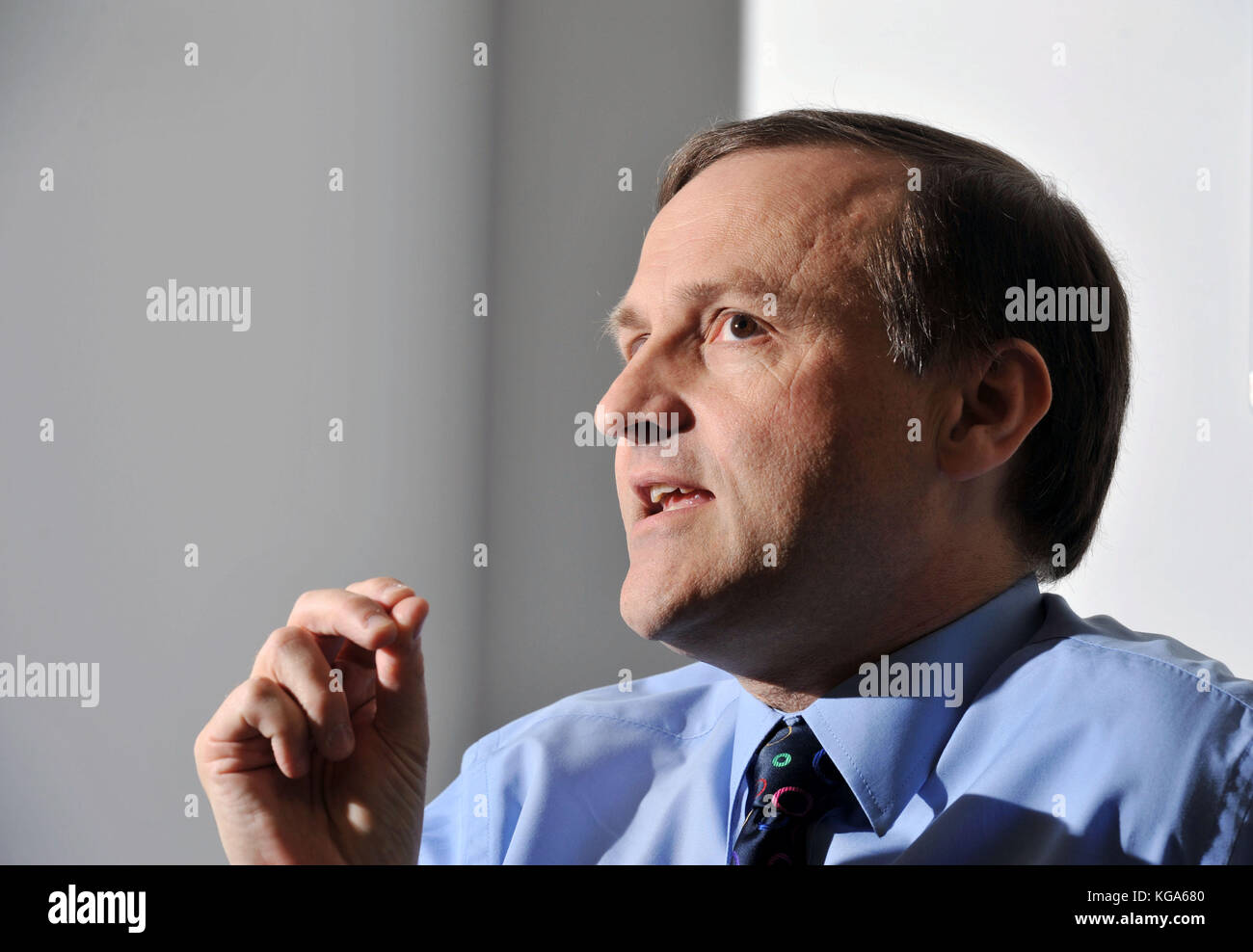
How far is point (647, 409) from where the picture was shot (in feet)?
2.97

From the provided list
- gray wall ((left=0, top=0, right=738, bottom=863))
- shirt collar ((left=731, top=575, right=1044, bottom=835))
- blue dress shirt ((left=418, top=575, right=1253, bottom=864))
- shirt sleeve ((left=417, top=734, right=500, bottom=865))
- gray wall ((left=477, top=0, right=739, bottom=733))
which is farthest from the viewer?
gray wall ((left=477, top=0, right=739, bottom=733))

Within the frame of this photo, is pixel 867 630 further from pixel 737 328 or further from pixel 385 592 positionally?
pixel 385 592

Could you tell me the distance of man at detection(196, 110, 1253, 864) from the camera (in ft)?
2.61

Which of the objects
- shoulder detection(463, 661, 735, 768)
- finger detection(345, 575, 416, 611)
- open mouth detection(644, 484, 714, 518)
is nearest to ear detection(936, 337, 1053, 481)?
open mouth detection(644, 484, 714, 518)

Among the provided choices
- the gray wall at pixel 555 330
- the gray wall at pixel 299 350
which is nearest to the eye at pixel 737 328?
the gray wall at pixel 299 350

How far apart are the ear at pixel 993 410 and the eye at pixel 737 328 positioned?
196mm

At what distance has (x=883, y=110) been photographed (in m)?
1.57

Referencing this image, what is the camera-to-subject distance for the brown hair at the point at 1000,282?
3.05 feet

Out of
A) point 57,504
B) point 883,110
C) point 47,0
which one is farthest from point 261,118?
point 883,110

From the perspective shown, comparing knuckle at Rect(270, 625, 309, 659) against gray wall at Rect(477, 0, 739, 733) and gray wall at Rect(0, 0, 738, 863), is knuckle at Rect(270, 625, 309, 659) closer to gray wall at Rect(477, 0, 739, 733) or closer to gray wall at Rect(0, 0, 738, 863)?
gray wall at Rect(0, 0, 738, 863)

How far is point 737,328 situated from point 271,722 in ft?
1.73

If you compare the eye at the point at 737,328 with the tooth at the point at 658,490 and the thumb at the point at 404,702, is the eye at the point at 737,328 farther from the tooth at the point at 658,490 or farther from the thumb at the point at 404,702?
the thumb at the point at 404,702

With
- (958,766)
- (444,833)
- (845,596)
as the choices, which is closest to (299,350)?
(444,833)
